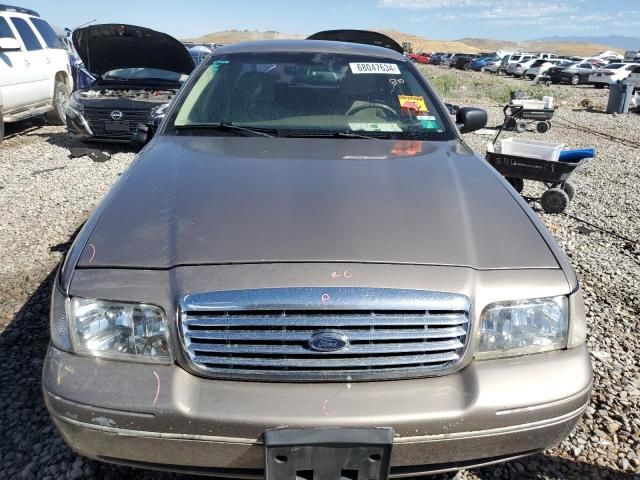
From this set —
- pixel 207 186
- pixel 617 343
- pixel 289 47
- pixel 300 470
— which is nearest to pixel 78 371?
pixel 300 470

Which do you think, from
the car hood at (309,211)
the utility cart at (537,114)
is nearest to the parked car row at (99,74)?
the car hood at (309,211)

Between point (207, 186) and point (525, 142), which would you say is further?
point (525, 142)

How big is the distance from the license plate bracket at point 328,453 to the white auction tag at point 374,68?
8.32ft

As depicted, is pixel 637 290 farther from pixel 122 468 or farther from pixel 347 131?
pixel 122 468

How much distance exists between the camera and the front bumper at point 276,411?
5.38 ft

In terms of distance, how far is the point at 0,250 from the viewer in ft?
14.8

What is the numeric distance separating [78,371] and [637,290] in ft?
13.0

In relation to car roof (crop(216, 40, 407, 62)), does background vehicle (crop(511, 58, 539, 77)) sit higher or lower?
lower

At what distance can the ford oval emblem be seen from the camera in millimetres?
1671

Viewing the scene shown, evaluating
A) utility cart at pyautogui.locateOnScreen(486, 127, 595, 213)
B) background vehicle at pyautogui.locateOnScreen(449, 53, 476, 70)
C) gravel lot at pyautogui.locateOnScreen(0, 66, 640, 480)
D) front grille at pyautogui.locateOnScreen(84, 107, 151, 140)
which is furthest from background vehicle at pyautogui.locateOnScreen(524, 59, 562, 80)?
front grille at pyautogui.locateOnScreen(84, 107, 151, 140)

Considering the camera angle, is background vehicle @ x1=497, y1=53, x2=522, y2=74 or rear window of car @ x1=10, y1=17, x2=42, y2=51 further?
background vehicle @ x1=497, y1=53, x2=522, y2=74

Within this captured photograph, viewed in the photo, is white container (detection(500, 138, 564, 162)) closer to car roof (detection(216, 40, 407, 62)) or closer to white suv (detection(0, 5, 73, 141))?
car roof (detection(216, 40, 407, 62))

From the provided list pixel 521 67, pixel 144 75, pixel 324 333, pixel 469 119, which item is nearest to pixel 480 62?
pixel 521 67

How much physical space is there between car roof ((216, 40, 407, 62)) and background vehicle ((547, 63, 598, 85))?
3314 centimetres
